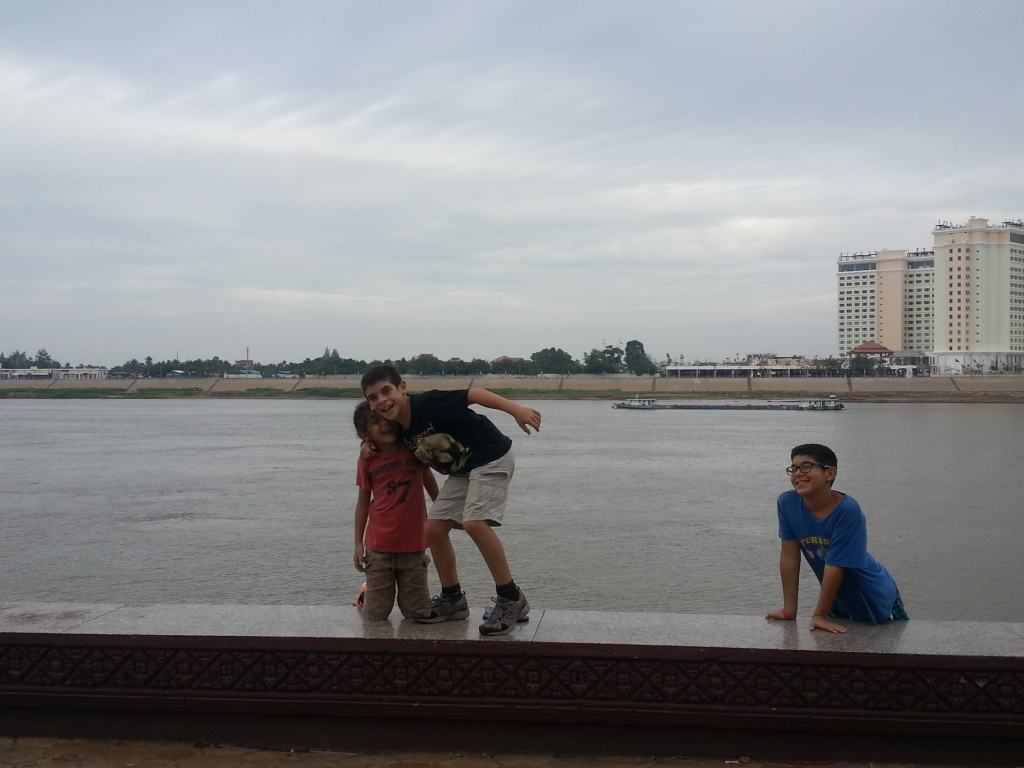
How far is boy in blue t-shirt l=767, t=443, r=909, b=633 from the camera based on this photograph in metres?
4.38

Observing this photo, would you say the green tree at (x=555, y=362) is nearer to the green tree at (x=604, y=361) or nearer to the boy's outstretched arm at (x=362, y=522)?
the green tree at (x=604, y=361)

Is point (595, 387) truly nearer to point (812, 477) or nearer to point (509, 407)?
point (812, 477)

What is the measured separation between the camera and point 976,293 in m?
118

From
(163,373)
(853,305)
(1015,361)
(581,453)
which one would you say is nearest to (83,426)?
(581,453)

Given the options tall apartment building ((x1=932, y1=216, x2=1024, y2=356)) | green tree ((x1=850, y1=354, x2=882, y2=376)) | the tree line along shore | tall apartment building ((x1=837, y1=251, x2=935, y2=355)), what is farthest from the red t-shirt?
tall apartment building ((x1=837, y1=251, x2=935, y2=355))

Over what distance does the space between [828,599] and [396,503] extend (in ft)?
6.20

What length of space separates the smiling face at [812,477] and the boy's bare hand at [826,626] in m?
0.55

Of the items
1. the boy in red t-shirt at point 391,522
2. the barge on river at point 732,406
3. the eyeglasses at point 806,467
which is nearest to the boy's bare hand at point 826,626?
the eyeglasses at point 806,467

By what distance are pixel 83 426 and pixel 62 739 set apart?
52984mm

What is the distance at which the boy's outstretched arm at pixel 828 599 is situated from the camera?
4.20 m

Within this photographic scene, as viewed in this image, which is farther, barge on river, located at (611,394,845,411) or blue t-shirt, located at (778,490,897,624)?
barge on river, located at (611,394,845,411)

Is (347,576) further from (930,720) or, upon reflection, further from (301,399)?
(301,399)

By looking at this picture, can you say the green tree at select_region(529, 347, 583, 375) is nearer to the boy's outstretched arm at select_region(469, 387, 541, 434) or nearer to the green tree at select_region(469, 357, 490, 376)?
the green tree at select_region(469, 357, 490, 376)

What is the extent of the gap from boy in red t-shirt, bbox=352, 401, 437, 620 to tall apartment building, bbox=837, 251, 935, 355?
467 feet
